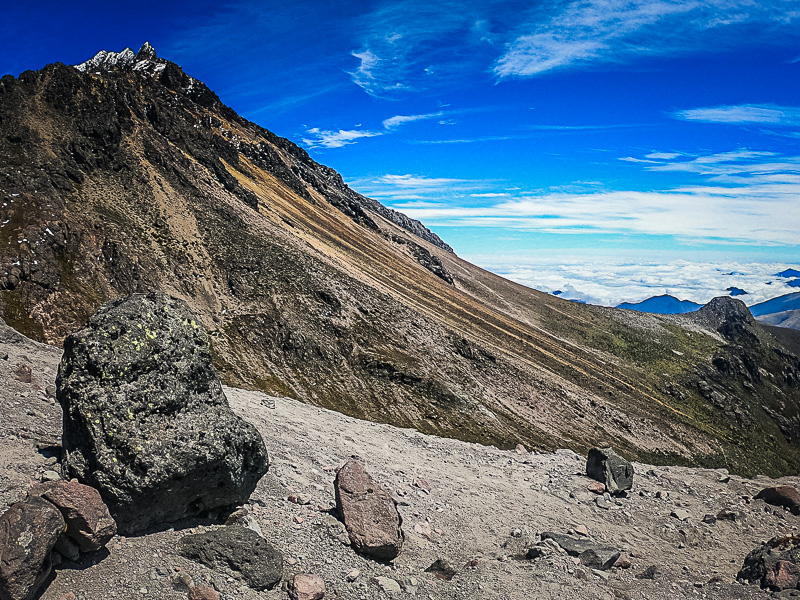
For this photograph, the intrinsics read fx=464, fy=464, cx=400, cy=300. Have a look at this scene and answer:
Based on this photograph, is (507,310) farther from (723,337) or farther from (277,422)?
(277,422)

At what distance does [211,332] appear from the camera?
47.3m

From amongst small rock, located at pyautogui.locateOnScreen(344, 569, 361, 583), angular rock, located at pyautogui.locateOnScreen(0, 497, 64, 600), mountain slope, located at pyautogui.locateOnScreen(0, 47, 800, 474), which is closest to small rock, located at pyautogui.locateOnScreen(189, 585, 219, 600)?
angular rock, located at pyautogui.locateOnScreen(0, 497, 64, 600)

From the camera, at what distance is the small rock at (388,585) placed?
14.4 meters

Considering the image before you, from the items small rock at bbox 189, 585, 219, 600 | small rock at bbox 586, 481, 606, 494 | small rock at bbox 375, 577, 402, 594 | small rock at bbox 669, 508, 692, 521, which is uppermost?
small rock at bbox 189, 585, 219, 600

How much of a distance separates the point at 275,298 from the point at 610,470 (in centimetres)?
→ 3893

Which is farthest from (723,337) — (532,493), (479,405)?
(532,493)

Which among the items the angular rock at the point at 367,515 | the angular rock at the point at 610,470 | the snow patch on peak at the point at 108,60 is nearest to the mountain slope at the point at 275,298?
the angular rock at the point at 610,470

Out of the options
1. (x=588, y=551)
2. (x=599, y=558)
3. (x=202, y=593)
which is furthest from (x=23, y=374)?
(x=599, y=558)

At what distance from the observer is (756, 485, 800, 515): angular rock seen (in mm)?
30047

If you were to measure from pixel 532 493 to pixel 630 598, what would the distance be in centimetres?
1019

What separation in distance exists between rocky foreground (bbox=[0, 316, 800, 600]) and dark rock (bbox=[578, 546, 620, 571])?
295 mm

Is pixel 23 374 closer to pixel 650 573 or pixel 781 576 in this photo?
pixel 650 573

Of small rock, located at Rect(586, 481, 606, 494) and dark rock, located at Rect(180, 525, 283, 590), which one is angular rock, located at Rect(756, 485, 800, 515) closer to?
small rock, located at Rect(586, 481, 606, 494)

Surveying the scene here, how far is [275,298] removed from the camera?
2141 inches
